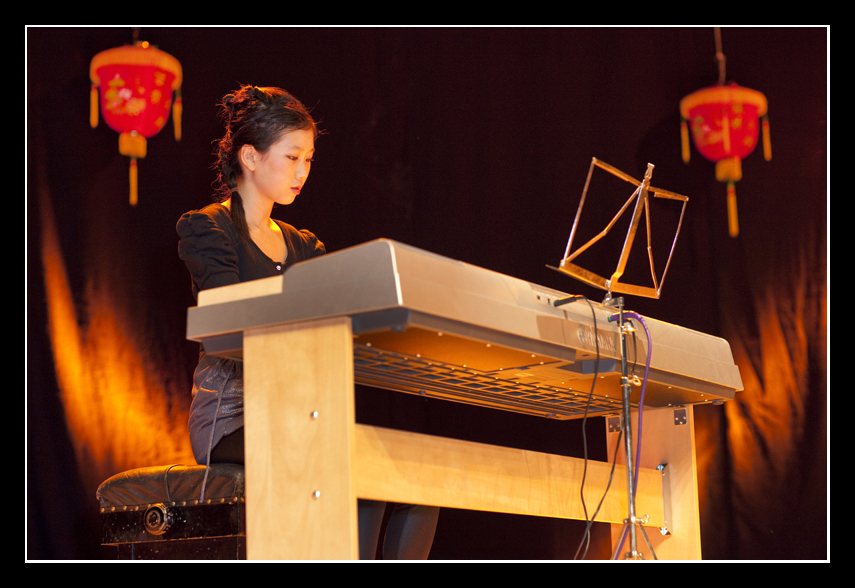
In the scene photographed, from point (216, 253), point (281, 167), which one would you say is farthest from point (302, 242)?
point (216, 253)

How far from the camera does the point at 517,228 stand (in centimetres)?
277

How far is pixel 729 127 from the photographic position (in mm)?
2775

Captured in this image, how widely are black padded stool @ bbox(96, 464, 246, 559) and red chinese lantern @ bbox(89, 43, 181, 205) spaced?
102cm

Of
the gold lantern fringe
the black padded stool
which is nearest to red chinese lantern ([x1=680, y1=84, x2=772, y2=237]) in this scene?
the gold lantern fringe

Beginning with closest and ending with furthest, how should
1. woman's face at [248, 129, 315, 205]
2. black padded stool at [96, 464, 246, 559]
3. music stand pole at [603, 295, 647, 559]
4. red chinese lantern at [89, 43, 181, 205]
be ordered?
music stand pole at [603, 295, 647, 559], black padded stool at [96, 464, 246, 559], woman's face at [248, 129, 315, 205], red chinese lantern at [89, 43, 181, 205]

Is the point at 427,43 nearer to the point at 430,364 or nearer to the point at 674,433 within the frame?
the point at 674,433

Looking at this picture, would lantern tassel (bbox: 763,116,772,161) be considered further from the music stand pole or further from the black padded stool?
the black padded stool

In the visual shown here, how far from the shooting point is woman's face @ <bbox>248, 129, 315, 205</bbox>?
1.84 m

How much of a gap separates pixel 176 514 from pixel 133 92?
1256 mm

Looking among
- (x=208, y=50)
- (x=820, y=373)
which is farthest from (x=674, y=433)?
(x=208, y=50)

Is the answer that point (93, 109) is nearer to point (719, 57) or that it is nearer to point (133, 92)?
point (133, 92)

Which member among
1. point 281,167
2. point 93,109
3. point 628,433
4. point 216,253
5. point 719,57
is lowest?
point 628,433

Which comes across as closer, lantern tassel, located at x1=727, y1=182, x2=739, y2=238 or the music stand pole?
the music stand pole

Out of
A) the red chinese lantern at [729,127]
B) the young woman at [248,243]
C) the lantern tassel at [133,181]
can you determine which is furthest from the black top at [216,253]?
the red chinese lantern at [729,127]
